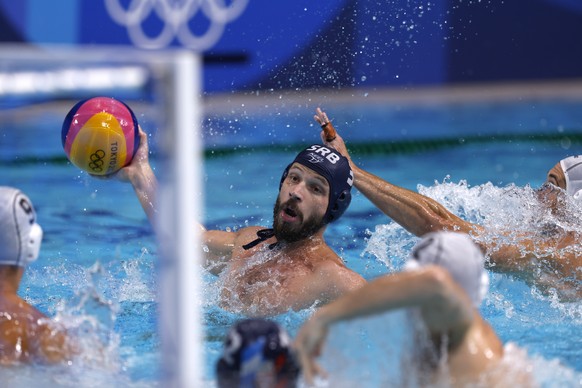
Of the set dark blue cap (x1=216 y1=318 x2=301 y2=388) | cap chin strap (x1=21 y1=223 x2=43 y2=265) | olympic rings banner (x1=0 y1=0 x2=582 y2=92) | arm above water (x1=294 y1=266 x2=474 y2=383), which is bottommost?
dark blue cap (x1=216 y1=318 x2=301 y2=388)

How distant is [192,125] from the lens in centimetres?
184

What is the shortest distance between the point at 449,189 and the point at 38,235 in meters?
3.06

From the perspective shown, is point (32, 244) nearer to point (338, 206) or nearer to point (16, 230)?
point (16, 230)

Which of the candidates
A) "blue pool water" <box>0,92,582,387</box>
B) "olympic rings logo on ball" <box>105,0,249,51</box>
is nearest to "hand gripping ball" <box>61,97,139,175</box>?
"blue pool water" <box>0,92,582,387</box>

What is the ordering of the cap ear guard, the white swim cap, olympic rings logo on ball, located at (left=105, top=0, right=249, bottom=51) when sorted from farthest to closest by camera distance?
olympic rings logo on ball, located at (left=105, top=0, right=249, bottom=51) → the white swim cap → the cap ear guard

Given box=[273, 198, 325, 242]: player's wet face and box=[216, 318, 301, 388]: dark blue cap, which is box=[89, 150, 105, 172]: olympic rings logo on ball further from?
box=[216, 318, 301, 388]: dark blue cap

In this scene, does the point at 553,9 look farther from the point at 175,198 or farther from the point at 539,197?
the point at 175,198

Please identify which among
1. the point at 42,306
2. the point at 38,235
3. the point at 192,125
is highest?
the point at 192,125

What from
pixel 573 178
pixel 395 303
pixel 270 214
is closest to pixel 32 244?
pixel 395 303

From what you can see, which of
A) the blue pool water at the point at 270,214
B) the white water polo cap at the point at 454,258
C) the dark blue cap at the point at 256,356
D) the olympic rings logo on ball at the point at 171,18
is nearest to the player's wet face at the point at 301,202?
the blue pool water at the point at 270,214

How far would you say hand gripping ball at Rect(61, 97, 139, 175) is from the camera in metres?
3.66

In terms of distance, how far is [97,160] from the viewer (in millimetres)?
3666

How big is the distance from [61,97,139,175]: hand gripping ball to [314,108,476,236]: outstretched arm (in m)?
0.88

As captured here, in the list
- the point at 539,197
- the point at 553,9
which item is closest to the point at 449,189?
the point at 539,197
